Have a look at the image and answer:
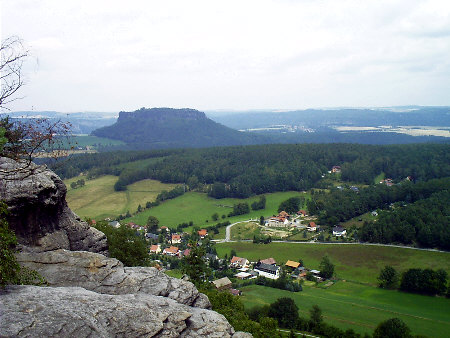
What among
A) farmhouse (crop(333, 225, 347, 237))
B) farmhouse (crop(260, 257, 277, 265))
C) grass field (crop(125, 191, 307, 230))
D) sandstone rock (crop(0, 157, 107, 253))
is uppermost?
sandstone rock (crop(0, 157, 107, 253))

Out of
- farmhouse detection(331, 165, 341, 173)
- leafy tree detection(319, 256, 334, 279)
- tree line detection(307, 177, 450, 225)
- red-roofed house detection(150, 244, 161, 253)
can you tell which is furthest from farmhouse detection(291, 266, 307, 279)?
farmhouse detection(331, 165, 341, 173)

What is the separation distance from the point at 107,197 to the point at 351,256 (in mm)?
82057

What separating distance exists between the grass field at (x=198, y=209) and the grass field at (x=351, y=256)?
2358cm

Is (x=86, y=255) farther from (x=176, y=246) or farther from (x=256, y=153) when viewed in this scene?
(x=256, y=153)

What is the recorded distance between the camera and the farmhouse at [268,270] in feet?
202

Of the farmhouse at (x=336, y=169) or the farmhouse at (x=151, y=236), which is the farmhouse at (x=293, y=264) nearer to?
the farmhouse at (x=151, y=236)

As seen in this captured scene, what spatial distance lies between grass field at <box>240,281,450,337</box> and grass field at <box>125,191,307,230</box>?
1748 inches

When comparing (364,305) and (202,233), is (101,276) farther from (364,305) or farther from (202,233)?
(202,233)

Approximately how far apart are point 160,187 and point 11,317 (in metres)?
128

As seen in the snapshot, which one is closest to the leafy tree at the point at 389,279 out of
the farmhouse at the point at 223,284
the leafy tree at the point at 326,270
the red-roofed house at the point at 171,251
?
the leafy tree at the point at 326,270

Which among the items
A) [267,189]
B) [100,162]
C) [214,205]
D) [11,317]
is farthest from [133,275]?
[100,162]

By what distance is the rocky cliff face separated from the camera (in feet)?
31.7

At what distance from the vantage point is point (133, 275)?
1454cm

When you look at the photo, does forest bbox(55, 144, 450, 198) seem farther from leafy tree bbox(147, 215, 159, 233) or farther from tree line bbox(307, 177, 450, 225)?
leafy tree bbox(147, 215, 159, 233)
